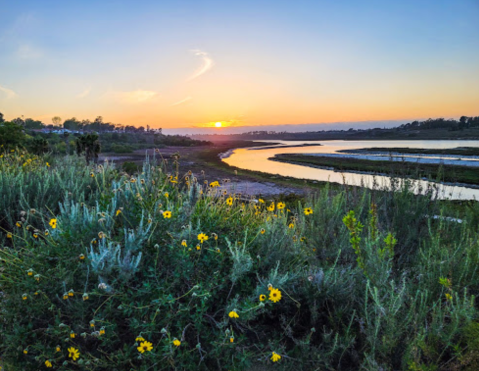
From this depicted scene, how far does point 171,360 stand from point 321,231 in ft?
10.1

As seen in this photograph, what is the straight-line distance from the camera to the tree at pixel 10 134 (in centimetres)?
1738

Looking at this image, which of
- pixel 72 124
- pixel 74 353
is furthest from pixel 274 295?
pixel 72 124

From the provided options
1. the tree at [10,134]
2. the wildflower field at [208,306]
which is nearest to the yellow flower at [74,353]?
the wildflower field at [208,306]

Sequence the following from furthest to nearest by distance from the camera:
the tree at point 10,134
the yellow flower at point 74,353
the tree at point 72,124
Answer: the tree at point 72,124, the tree at point 10,134, the yellow flower at point 74,353

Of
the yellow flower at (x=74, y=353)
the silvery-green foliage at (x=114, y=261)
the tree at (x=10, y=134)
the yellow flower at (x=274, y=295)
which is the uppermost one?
the tree at (x=10, y=134)

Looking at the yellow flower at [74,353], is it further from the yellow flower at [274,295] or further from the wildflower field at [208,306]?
the yellow flower at [274,295]

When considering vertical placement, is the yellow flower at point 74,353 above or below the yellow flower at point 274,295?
below

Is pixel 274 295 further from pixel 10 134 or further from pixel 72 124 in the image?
pixel 72 124

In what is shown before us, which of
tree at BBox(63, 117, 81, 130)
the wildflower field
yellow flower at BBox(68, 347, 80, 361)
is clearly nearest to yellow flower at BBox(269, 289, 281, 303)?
the wildflower field

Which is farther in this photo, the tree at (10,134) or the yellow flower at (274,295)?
the tree at (10,134)

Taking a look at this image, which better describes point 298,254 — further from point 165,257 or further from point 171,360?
point 171,360

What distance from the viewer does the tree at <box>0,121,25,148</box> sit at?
57.0 feet

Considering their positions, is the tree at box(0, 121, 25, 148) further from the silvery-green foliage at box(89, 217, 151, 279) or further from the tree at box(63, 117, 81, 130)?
the tree at box(63, 117, 81, 130)

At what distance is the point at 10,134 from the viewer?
58.0 ft
